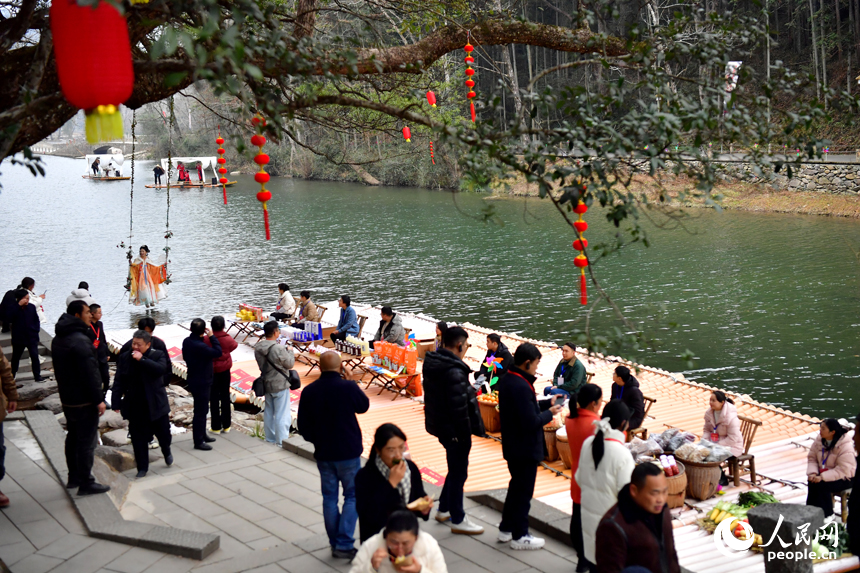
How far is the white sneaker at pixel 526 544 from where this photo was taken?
5629 millimetres

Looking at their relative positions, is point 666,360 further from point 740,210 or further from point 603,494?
point 740,210

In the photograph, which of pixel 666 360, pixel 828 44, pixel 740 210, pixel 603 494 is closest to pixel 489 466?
pixel 603 494

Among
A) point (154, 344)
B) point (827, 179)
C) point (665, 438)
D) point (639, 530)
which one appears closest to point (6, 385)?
point (154, 344)

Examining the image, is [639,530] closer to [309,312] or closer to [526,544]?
[526,544]

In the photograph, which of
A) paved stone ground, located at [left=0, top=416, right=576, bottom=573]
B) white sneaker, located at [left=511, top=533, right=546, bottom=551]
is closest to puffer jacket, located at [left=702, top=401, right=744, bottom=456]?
paved stone ground, located at [left=0, top=416, right=576, bottom=573]

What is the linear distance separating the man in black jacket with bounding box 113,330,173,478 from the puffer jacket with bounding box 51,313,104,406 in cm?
76

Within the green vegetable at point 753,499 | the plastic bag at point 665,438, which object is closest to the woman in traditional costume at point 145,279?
the plastic bag at point 665,438


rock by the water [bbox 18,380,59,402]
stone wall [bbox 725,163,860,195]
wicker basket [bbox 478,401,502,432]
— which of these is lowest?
wicker basket [bbox 478,401,502,432]

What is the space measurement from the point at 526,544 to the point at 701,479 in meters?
3.05

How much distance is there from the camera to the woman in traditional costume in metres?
20.3

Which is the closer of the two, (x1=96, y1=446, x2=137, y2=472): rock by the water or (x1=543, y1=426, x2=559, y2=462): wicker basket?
(x1=96, y1=446, x2=137, y2=472): rock by the water

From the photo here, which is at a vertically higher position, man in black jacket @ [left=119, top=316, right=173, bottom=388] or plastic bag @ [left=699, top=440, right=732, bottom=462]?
man in black jacket @ [left=119, top=316, right=173, bottom=388]

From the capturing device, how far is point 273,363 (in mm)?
9195

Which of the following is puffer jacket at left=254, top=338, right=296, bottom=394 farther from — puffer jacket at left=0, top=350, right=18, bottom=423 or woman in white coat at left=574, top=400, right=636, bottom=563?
woman in white coat at left=574, top=400, right=636, bottom=563
